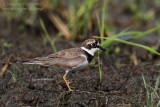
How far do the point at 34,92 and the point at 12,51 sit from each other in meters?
2.37

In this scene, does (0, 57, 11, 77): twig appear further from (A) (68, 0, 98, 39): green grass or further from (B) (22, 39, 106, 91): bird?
(A) (68, 0, 98, 39): green grass

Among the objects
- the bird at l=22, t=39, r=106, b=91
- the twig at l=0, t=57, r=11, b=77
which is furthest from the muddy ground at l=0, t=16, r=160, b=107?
the bird at l=22, t=39, r=106, b=91

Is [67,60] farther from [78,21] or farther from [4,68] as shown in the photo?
[78,21]

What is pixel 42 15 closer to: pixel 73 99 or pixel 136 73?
pixel 136 73

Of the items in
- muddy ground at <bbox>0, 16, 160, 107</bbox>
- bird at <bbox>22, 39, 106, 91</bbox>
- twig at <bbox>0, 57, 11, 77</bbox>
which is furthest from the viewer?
twig at <bbox>0, 57, 11, 77</bbox>

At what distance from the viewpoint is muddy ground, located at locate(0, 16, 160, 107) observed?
5113 millimetres

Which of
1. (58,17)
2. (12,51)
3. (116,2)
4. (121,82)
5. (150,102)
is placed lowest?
(150,102)

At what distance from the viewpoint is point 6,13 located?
852 centimetres

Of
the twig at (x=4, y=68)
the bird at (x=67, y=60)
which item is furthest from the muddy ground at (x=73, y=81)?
the bird at (x=67, y=60)

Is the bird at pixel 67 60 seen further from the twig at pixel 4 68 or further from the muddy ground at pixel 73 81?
the twig at pixel 4 68

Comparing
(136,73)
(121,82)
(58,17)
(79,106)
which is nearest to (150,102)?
(79,106)

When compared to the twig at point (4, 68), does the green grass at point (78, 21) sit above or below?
above

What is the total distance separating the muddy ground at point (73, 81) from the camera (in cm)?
511

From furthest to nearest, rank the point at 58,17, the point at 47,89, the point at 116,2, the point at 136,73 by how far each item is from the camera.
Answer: the point at 116,2 → the point at 58,17 → the point at 136,73 → the point at 47,89
